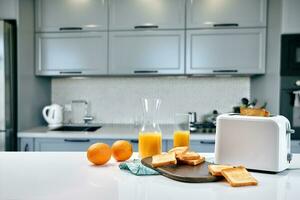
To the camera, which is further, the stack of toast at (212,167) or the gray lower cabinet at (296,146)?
the gray lower cabinet at (296,146)

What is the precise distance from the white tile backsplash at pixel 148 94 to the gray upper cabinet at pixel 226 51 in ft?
1.30

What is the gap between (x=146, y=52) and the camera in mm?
2764

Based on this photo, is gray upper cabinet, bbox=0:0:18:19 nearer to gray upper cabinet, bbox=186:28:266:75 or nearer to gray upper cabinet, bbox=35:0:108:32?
gray upper cabinet, bbox=35:0:108:32

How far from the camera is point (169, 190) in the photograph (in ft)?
2.91

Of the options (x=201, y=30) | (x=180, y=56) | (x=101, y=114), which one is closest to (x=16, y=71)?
(x=101, y=114)

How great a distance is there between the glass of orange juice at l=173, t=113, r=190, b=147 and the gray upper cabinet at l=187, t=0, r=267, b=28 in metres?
1.65

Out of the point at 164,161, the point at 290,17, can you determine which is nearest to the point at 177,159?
the point at 164,161

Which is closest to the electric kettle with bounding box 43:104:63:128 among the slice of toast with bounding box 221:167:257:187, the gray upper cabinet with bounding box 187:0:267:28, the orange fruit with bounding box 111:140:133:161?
the gray upper cabinet with bounding box 187:0:267:28

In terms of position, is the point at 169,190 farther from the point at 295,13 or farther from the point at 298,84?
the point at 295,13

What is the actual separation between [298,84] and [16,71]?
249 cm

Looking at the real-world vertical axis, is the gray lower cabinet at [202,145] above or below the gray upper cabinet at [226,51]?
below

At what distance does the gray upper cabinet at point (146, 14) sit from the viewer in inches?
107

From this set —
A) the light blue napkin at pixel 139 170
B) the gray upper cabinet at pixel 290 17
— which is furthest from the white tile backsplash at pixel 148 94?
the light blue napkin at pixel 139 170

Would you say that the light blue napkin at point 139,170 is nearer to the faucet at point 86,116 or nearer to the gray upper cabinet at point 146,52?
the gray upper cabinet at point 146,52
